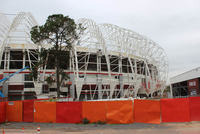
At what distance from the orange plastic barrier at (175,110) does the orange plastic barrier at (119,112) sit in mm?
2248

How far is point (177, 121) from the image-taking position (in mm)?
12453

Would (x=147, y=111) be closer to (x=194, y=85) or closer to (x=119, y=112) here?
(x=119, y=112)

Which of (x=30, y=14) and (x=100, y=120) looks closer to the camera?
(x=100, y=120)

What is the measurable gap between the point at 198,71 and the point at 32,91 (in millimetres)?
34137

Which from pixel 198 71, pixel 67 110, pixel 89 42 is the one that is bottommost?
pixel 67 110

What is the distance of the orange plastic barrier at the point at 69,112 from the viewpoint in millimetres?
14117

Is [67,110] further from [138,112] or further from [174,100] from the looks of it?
[174,100]

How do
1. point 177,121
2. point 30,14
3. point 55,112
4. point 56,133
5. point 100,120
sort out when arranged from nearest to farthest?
point 56,133
point 177,121
point 100,120
point 55,112
point 30,14

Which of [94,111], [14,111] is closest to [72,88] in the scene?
[14,111]

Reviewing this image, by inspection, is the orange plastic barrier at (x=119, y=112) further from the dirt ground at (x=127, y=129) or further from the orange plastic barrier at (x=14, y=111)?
the orange plastic barrier at (x=14, y=111)

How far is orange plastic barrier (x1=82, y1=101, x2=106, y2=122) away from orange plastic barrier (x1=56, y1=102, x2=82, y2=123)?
46 centimetres

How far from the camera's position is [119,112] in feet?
43.3

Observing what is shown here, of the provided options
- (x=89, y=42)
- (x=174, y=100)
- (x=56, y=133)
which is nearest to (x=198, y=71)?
(x=89, y=42)

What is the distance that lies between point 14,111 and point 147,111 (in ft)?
37.3
